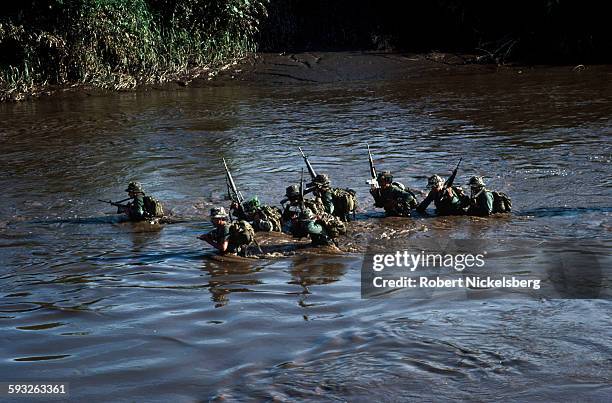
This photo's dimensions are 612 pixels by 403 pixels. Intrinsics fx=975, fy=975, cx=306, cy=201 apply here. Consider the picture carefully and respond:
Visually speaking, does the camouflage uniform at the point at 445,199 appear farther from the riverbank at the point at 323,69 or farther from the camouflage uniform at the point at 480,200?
the riverbank at the point at 323,69

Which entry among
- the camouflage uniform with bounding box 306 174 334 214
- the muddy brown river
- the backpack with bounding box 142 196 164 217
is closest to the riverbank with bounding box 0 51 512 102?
the muddy brown river

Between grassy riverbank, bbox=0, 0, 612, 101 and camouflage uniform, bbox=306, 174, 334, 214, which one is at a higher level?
grassy riverbank, bbox=0, 0, 612, 101

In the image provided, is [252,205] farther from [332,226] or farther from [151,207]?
[151,207]

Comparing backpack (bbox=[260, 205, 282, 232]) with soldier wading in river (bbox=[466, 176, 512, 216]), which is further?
soldier wading in river (bbox=[466, 176, 512, 216])

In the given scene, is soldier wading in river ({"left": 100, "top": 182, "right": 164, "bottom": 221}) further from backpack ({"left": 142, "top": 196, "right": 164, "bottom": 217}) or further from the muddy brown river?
the muddy brown river

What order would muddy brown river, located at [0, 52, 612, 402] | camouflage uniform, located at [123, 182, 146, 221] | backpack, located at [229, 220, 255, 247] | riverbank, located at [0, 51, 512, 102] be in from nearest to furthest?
muddy brown river, located at [0, 52, 612, 402]
backpack, located at [229, 220, 255, 247]
camouflage uniform, located at [123, 182, 146, 221]
riverbank, located at [0, 51, 512, 102]

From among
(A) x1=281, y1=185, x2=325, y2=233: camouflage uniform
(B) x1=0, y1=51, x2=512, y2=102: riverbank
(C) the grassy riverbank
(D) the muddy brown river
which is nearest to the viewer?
(D) the muddy brown river

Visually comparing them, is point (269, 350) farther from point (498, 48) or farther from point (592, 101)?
point (498, 48)

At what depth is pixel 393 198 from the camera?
13.5 m

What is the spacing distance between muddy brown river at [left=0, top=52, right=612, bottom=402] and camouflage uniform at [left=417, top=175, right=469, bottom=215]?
344 mm

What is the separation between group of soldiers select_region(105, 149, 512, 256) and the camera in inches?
468

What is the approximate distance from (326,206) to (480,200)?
83.4 inches

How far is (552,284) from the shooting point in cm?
977

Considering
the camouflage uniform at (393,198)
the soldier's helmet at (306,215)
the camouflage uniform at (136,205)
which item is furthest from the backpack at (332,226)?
the camouflage uniform at (136,205)
